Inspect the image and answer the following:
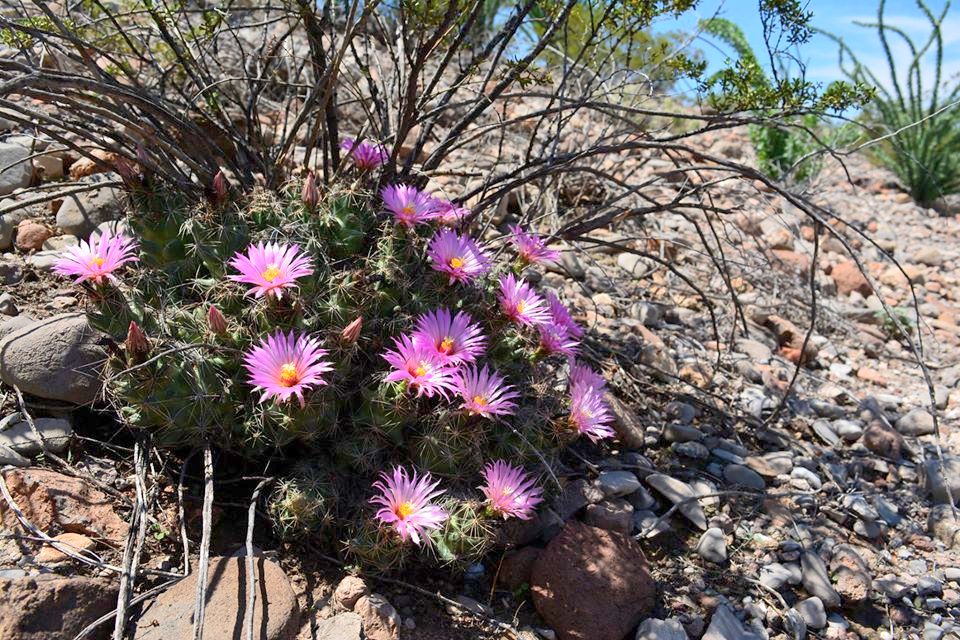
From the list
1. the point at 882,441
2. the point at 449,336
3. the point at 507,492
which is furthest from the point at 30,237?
the point at 882,441

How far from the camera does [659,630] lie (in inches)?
82.5

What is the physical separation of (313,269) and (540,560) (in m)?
0.98

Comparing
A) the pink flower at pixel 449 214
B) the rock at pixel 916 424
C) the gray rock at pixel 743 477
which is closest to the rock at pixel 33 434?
the pink flower at pixel 449 214

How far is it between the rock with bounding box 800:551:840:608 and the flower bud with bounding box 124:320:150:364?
2.02m

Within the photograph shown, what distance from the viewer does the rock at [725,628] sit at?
7.09 feet

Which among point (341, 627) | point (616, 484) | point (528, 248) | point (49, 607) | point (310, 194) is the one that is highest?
point (310, 194)

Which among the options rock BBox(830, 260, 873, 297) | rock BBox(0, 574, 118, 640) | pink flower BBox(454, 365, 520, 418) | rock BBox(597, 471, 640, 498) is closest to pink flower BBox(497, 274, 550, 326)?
pink flower BBox(454, 365, 520, 418)

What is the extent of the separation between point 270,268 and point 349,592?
0.81 meters

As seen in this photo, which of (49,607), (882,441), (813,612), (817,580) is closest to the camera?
(49,607)

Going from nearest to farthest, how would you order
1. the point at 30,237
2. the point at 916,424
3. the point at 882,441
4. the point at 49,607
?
the point at 49,607 → the point at 30,237 → the point at 882,441 → the point at 916,424

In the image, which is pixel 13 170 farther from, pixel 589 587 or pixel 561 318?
pixel 589 587

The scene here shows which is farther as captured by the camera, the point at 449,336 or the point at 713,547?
the point at 713,547

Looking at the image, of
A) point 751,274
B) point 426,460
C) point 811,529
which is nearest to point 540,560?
point 426,460

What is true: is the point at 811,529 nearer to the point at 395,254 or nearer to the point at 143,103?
the point at 395,254
